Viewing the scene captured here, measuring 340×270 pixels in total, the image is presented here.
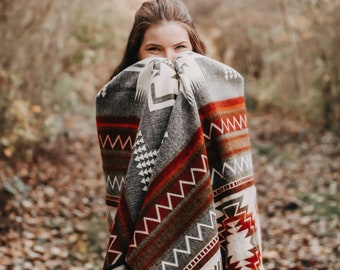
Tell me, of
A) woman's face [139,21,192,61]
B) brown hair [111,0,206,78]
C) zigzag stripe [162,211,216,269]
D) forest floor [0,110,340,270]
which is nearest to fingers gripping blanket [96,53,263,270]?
zigzag stripe [162,211,216,269]

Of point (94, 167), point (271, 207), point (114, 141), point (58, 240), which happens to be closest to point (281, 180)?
point (271, 207)

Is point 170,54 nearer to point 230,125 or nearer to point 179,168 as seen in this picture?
point 230,125

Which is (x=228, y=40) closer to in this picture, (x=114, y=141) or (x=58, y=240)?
(x=58, y=240)

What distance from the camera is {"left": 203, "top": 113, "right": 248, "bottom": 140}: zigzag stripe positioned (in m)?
1.61

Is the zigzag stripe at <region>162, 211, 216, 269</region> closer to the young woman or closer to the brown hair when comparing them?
the young woman

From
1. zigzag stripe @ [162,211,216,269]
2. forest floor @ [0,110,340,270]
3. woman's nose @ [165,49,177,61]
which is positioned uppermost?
woman's nose @ [165,49,177,61]

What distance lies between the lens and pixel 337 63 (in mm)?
9500

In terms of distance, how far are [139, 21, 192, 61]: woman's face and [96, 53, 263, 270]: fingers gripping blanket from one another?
134 millimetres

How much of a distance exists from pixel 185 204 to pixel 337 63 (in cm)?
914

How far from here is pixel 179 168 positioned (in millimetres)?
1453

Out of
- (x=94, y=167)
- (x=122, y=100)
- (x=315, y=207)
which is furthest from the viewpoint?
(x=94, y=167)

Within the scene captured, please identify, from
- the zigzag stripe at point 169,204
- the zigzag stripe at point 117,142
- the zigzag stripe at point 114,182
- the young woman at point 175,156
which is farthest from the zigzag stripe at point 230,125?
the zigzag stripe at point 114,182

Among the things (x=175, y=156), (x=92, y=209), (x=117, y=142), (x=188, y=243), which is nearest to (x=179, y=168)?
(x=175, y=156)

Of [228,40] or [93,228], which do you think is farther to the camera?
[228,40]
